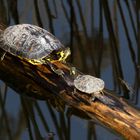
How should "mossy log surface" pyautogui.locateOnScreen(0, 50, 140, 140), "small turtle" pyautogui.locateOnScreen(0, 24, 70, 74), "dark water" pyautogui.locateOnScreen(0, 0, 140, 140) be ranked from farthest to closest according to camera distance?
"small turtle" pyautogui.locateOnScreen(0, 24, 70, 74) < "dark water" pyautogui.locateOnScreen(0, 0, 140, 140) < "mossy log surface" pyautogui.locateOnScreen(0, 50, 140, 140)

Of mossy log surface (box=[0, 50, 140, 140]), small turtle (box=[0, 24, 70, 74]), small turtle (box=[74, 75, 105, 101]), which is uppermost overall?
small turtle (box=[0, 24, 70, 74])

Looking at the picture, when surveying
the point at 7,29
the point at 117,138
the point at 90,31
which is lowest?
the point at 117,138

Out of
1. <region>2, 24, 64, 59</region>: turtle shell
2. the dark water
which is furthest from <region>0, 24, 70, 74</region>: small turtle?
the dark water

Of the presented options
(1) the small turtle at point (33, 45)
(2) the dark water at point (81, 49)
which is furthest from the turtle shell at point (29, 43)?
(2) the dark water at point (81, 49)

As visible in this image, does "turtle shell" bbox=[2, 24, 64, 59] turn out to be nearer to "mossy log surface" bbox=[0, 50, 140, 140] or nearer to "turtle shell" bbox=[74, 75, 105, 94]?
"mossy log surface" bbox=[0, 50, 140, 140]

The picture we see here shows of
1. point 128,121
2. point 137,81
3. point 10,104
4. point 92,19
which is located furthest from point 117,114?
point 92,19

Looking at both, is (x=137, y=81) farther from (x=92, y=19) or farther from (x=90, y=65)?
(x=92, y=19)

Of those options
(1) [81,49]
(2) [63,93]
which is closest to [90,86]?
(2) [63,93]
